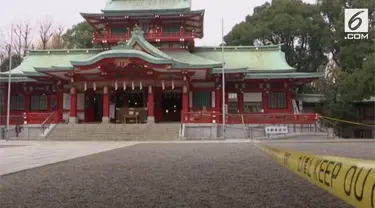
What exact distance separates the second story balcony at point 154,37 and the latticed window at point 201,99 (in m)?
4.72

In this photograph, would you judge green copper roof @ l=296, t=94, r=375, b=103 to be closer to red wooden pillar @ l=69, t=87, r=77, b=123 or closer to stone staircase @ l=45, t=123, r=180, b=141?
stone staircase @ l=45, t=123, r=180, b=141

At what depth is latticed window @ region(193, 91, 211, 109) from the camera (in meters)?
29.3

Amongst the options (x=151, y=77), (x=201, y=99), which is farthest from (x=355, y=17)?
(x=151, y=77)

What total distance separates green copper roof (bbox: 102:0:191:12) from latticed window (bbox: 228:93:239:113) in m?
8.01

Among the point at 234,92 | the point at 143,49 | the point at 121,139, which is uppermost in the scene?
the point at 143,49

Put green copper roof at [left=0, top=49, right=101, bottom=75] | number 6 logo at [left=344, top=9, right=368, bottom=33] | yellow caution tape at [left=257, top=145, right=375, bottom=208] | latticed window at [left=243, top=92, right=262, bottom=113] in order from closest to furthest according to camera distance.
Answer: yellow caution tape at [left=257, top=145, right=375, bottom=208], number 6 logo at [left=344, top=9, right=368, bottom=33], latticed window at [left=243, top=92, right=262, bottom=113], green copper roof at [left=0, top=49, right=101, bottom=75]

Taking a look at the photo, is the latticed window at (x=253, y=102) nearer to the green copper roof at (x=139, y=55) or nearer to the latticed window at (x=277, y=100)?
the latticed window at (x=277, y=100)

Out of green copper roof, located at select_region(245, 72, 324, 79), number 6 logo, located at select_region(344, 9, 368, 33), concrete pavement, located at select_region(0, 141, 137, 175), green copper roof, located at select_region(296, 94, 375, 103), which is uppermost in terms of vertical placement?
number 6 logo, located at select_region(344, 9, 368, 33)

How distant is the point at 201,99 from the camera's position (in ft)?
96.3

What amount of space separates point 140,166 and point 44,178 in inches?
96.7

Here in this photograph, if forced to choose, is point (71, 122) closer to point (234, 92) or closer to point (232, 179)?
point (234, 92)

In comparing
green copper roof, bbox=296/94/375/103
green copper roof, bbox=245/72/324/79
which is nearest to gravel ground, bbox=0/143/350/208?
green copper roof, bbox=245/72/324/79

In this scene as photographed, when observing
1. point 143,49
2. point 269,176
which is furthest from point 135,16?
point 269,176

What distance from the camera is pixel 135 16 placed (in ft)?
104
